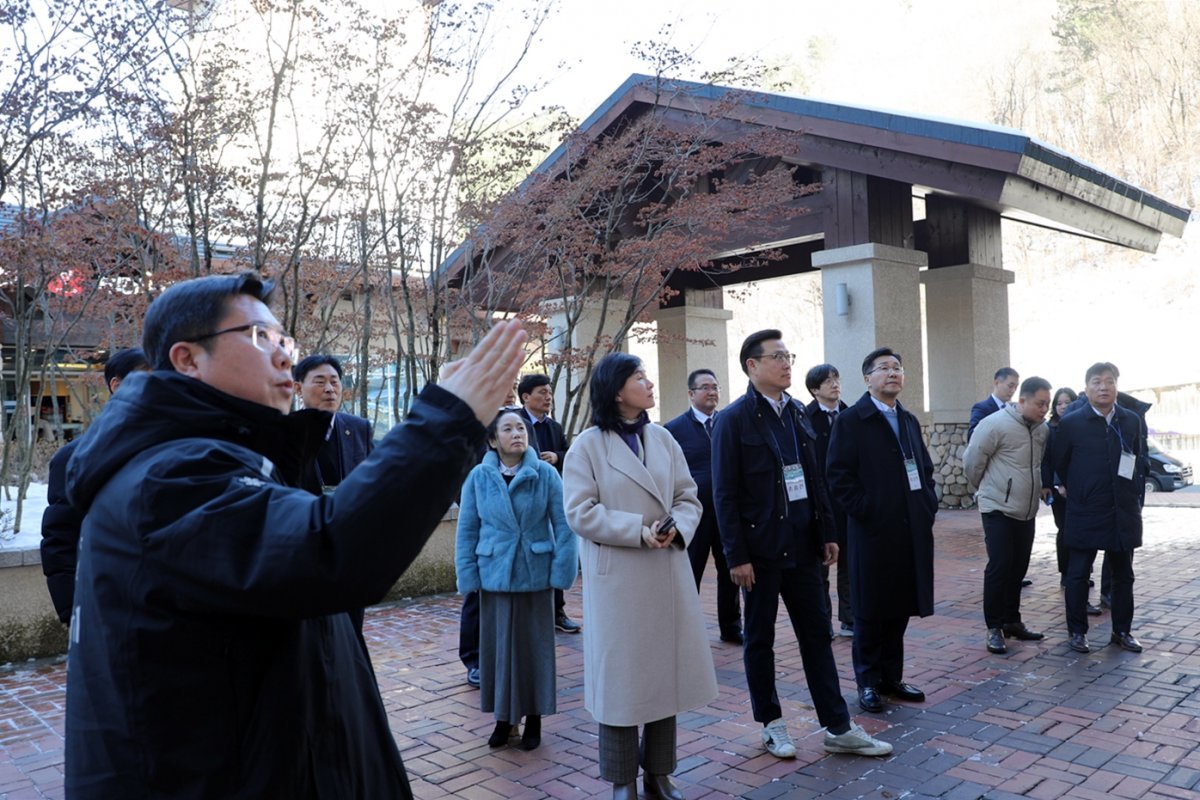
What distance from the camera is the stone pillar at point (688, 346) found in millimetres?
15625

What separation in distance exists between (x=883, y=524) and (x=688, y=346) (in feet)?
35.7

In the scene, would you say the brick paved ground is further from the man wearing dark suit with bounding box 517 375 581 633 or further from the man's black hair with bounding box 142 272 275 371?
the man's black hair with bounding box 142 272 275 371

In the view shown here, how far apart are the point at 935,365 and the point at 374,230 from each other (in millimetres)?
8495

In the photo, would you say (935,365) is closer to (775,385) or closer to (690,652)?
(775,385)

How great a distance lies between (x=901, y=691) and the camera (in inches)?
200

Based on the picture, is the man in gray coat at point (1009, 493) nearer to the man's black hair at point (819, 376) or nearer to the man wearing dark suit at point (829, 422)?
the man wearing dark suit at point (829, 422)

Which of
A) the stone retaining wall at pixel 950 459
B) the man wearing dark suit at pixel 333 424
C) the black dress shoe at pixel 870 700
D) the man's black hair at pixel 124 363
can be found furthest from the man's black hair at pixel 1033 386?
the stone retaining wall at pixel 950 459

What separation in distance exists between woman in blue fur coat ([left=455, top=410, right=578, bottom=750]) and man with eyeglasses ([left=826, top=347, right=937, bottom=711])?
1.63 metres

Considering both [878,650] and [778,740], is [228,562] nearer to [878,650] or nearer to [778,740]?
[778,740]

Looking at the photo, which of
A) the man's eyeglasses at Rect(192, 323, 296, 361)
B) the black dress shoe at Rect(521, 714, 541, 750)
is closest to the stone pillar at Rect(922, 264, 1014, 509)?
the black dress shoe at Rect(521, 714, 541, 750)

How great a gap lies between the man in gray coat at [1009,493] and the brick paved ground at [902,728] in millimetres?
276

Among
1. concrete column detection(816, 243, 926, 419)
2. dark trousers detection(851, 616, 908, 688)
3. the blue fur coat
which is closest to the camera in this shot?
the blue fur coat

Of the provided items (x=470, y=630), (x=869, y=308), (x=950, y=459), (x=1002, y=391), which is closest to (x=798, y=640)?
(x=470, y=630)

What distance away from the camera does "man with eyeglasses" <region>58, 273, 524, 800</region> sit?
1196 millimetres
